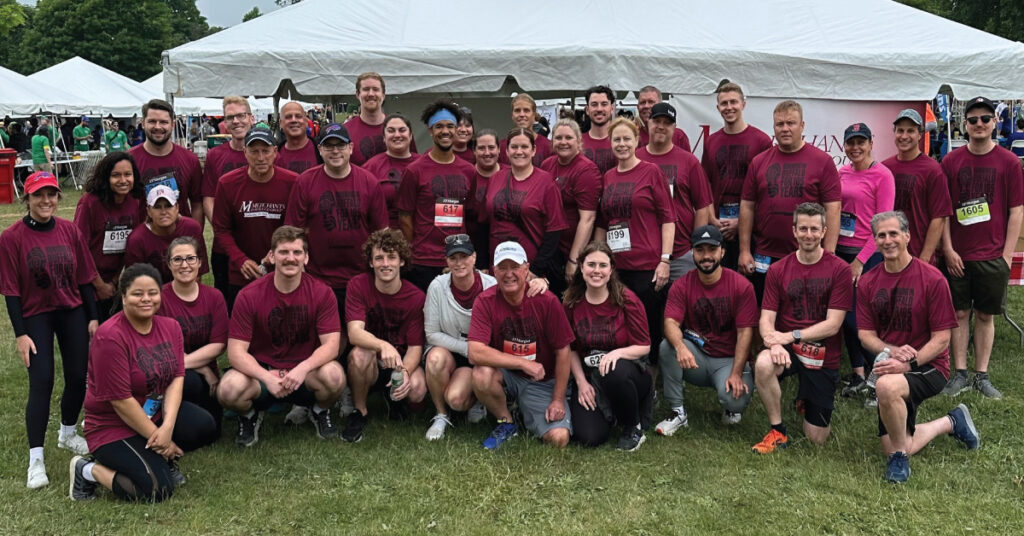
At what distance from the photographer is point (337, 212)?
14.9 feet

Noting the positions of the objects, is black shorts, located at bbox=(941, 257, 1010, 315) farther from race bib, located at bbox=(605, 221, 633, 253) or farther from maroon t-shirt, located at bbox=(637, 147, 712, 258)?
race bib, located at bbox=(605, 221, 633, 253)

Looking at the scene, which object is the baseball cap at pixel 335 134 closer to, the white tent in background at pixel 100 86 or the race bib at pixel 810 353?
the race bib at pixel 810 353

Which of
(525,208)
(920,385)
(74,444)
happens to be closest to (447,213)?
(525,208)

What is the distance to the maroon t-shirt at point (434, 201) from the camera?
470 centimetres

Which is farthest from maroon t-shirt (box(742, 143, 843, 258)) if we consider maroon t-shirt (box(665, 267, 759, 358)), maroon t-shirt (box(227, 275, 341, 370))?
maroon t-shirt (box(227, 275, 341, 370))

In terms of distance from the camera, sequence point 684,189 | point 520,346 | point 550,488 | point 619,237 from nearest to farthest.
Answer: point 550,488 → point 520,346 → point 619,237 → point 684,189

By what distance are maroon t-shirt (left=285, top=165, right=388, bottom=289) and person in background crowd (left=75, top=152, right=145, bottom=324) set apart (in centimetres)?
92

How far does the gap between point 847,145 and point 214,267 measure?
4.11 m

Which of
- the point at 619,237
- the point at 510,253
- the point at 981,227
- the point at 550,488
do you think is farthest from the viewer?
the point at 981,227

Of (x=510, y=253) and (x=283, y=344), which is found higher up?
(x=510, y=253)

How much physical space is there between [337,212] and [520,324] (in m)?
1.29

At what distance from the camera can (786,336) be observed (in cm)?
413

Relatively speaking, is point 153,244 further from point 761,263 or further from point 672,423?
point 761,263

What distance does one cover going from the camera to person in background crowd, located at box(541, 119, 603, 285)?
4.71 meters
